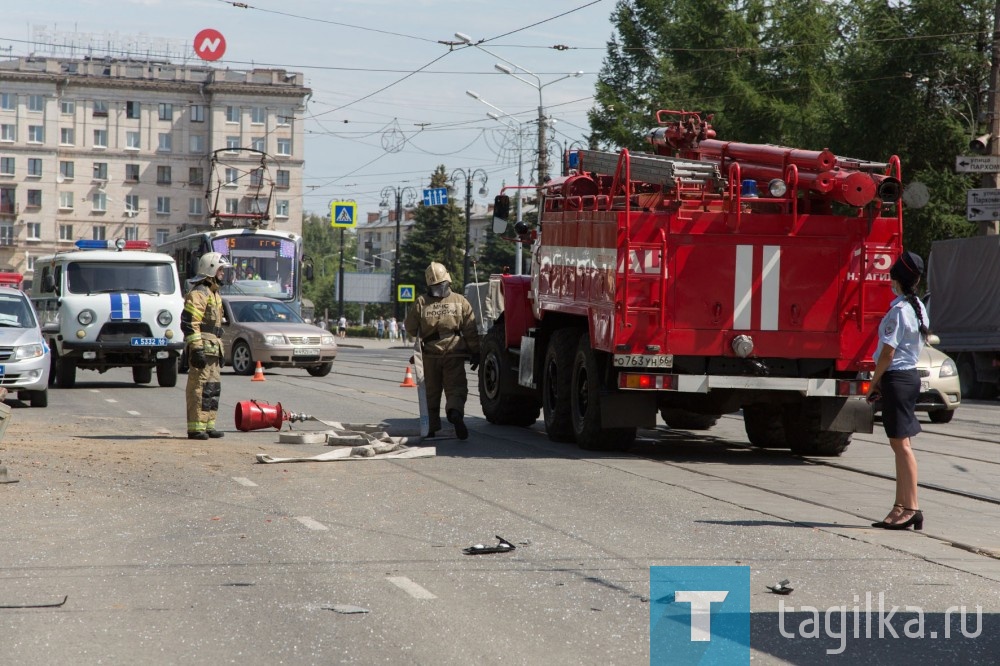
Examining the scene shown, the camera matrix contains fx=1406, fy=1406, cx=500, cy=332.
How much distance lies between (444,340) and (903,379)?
598 centimetres

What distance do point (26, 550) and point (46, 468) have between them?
3901 millimetres

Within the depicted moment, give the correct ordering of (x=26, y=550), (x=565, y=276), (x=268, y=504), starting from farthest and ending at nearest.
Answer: (x=565, y=276) → (x=268, y=504) → (x=26, y=550)

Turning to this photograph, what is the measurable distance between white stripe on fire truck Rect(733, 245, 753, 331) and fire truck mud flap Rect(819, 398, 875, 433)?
3.87 feet

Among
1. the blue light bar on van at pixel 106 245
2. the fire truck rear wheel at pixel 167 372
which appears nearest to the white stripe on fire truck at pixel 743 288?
the fire truck rear wheel at pixel 167 372

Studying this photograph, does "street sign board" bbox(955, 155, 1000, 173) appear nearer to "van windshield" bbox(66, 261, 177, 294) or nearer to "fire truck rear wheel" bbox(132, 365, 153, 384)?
"van windshield" bbox(66, 261, 177, 294)

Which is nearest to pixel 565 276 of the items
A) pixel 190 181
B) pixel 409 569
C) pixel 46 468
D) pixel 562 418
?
pixel 562 418

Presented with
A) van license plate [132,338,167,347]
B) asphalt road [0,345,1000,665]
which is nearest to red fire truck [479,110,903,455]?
asphalt road [0,345,1000,665]

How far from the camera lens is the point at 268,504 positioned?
941 centimetres

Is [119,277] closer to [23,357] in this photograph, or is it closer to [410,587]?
[23,357]

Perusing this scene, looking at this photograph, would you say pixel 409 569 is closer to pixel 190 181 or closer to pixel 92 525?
pixel 92 525

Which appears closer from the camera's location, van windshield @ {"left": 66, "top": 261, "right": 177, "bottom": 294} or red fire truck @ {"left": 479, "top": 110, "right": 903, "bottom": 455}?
red fire truck @ {"left": 479, "top": 110, "right": 903, "bottom": 455}

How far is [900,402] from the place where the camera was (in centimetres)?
881

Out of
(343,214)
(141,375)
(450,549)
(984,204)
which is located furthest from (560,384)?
(343,214)

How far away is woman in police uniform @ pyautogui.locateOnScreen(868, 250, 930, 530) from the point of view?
8750 mm
